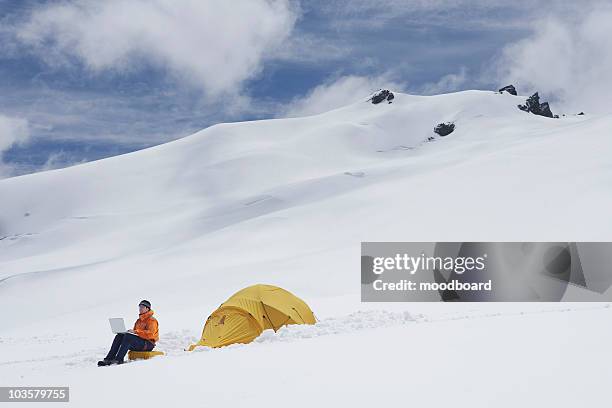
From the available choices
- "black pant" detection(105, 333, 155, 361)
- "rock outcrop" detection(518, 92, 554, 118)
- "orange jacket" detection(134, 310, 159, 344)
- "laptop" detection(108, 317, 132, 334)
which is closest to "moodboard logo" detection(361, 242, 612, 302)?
"orange jacket" detection(134, 310, 159, 344)

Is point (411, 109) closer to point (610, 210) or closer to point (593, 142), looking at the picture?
point (593, 142)

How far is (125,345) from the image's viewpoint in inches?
407

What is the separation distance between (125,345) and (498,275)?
12315 millimetres

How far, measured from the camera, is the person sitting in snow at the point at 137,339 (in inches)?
403

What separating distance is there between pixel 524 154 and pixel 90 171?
220 feet

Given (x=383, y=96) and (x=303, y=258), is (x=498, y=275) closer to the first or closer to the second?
(x=303, y=258)

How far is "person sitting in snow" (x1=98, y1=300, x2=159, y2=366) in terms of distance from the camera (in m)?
10.2

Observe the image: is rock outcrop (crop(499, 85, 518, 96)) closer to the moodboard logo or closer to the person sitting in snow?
the moodboard logo

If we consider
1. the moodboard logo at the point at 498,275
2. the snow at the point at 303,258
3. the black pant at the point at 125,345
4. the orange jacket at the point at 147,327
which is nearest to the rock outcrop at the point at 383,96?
the snow at the point at 303,258

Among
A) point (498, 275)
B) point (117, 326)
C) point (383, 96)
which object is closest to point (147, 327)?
point (117, 326)

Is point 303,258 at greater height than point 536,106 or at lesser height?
lesser

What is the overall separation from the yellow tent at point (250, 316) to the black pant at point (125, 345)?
106cm

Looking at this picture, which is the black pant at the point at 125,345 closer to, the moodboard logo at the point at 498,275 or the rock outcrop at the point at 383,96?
the moodboard logo at the point at 498,275

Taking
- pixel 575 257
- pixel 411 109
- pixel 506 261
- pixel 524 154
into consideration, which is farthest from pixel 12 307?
pixel 411 109
